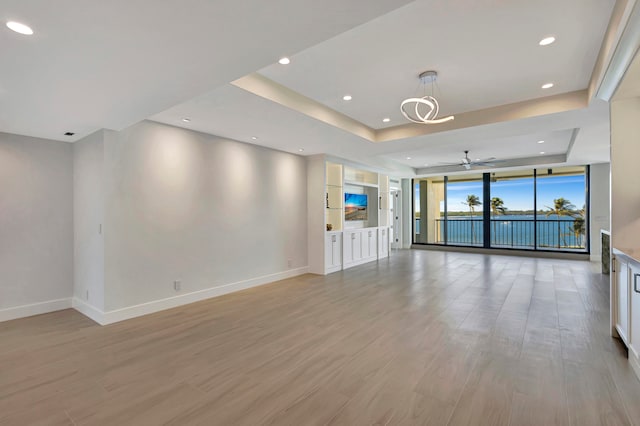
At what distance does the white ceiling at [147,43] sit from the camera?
1641 millimetres

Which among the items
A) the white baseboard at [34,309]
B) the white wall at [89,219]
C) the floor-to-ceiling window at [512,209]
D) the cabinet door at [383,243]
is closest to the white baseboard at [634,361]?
the white wall at [89,219]

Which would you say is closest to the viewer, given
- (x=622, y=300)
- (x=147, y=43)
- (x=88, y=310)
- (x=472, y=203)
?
(x=147, y=43)

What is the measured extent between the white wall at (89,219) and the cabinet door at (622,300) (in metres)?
5.62

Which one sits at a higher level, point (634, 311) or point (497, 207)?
point (497, 207)

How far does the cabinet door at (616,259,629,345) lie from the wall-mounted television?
527 centimetres

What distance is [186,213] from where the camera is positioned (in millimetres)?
4488

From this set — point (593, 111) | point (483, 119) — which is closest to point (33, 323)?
point (483, 119)

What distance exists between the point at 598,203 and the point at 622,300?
7.00 metres

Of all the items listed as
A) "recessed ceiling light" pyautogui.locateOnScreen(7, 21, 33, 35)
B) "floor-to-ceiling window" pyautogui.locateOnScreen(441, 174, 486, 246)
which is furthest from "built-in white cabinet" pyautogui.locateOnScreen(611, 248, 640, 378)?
"floor-to-ceiling window" pyautogui.locateOnScreen(441, 174, 486, 246)

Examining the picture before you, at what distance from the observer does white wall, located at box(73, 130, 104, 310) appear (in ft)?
12.4

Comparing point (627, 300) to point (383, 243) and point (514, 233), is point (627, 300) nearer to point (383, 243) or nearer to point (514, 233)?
point (383, 243)

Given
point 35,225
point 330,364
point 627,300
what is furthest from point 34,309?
point 627,300

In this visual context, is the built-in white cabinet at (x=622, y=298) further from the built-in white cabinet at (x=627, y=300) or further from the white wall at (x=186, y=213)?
the white wall at (x=186, y=213)

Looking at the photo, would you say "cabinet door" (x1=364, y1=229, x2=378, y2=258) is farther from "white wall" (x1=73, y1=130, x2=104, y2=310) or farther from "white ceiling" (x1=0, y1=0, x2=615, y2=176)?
"white wall" (x1=73, y1=130, x2=104, y2=310)
